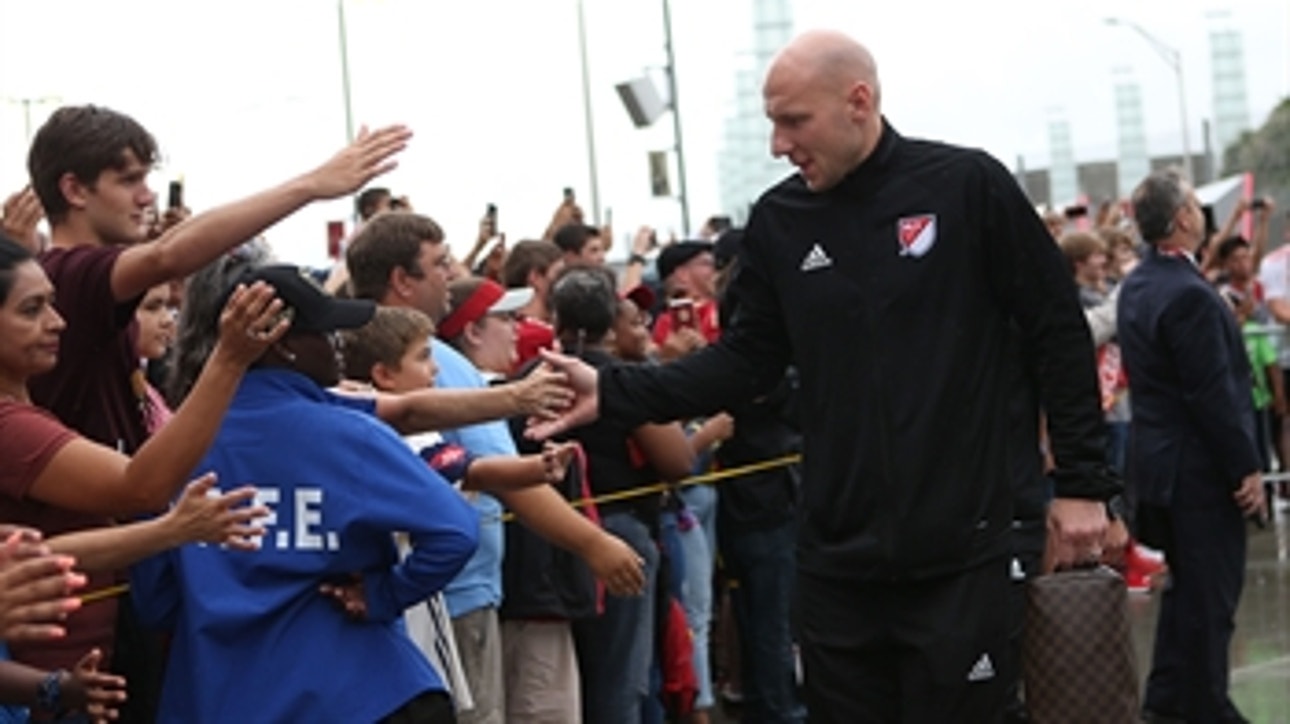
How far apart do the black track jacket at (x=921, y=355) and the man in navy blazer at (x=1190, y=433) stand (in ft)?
12.0

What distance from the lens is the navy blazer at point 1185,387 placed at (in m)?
9.40

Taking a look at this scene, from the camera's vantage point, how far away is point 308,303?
521cm

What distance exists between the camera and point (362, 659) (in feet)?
17.3

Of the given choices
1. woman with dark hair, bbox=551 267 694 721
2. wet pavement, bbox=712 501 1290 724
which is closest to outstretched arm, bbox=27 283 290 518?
woman with dark hair, bbox=551 267 694 721

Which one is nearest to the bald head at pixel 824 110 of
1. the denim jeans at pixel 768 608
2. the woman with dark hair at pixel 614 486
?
the woman with dark hair at pixel 614 486

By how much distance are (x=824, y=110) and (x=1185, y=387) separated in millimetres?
4076

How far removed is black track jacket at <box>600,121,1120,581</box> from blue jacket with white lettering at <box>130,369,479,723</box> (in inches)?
41.6

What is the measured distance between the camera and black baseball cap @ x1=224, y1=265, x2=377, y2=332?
5.18 metres

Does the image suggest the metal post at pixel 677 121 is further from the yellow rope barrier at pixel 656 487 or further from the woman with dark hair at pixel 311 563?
the woman with dark hair at pixel 311 563

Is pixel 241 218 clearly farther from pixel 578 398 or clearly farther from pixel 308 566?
pixel 578 398

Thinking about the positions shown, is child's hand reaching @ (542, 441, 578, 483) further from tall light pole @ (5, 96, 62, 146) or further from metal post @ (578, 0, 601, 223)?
metal post @ (578, 0, 601, 223)

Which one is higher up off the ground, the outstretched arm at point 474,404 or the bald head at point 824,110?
the bald head at point 824,110

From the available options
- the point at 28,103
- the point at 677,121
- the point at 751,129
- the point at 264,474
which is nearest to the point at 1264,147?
the point at 751,129

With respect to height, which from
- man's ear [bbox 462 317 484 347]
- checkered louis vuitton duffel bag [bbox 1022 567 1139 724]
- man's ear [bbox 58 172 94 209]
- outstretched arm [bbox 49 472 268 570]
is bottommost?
checkered louis vuitton duffel bag [bbox 1022 567 1139 724]
